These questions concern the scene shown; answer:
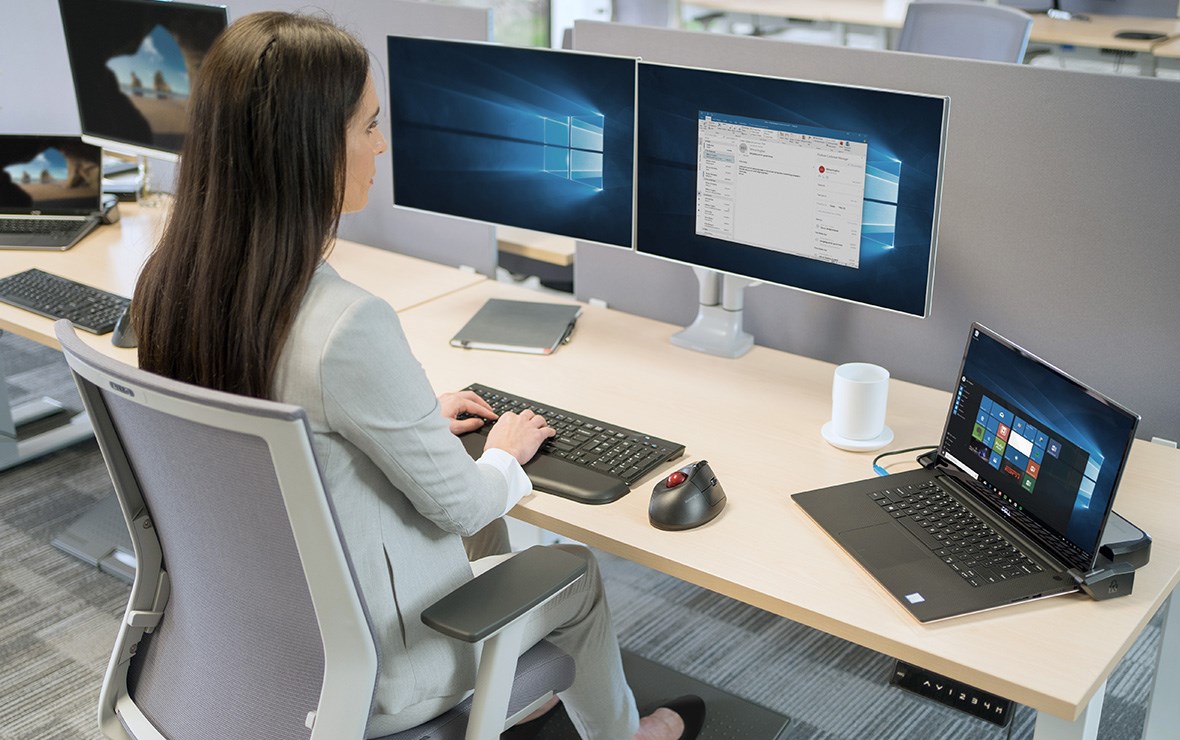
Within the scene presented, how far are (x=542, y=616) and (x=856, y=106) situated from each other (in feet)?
2.73

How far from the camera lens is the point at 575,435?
167 cm

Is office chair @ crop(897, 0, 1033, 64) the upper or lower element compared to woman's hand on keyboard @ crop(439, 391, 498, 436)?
upper

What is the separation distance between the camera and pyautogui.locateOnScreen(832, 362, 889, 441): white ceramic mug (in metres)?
1.64

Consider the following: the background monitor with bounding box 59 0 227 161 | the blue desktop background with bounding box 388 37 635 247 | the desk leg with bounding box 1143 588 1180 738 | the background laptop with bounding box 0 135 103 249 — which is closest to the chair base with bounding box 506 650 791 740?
the desk leg with bounding box 1143 588 1180 738

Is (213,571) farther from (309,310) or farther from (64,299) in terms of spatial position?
(64,299)

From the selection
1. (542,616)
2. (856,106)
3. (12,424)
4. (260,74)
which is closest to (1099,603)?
(542,616)

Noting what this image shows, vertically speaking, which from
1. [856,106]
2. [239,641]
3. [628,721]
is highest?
[856,106]

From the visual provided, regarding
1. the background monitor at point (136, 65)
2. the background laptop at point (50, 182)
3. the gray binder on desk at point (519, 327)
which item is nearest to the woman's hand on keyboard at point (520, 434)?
the gray binder on desk at point (519, 327)

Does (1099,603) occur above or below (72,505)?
above

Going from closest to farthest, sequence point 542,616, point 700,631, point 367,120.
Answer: point 367,120 < point 542,616 < point 700,631

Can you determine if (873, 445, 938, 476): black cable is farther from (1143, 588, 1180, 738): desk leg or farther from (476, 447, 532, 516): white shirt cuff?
(476, 447, 532, 516): white shirt cuff

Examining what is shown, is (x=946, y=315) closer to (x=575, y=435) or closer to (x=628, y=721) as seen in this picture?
(x=575, y=435)

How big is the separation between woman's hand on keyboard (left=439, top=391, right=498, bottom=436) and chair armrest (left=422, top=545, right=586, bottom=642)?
362 mm

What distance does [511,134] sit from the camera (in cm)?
206
